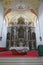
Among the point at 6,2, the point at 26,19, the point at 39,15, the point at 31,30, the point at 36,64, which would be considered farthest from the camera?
the point at 26,19

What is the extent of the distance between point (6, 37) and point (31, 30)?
322 centimetres

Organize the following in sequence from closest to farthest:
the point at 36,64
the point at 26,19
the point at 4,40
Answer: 1. the point at 36,64
2. the point at 4,40
3. the point at 26,19

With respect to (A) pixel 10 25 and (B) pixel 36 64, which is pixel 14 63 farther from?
(A) pixel 10 25

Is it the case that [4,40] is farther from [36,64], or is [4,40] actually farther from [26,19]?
[36,64]

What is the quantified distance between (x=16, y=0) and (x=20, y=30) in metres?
5.42

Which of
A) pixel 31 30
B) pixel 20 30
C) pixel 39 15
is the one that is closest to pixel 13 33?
pixel 20 30

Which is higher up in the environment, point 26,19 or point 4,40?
point 26,19

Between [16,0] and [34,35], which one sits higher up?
[16,0]

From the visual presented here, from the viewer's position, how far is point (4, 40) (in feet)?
55.8

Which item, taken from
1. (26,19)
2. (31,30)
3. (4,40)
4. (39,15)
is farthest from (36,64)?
(26,19)

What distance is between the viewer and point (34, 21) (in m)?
19.3

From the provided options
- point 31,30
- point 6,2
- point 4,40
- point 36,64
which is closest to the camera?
point 36,64

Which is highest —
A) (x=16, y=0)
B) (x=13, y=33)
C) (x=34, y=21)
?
(x=16, y=0)

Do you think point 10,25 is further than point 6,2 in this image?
Yes
